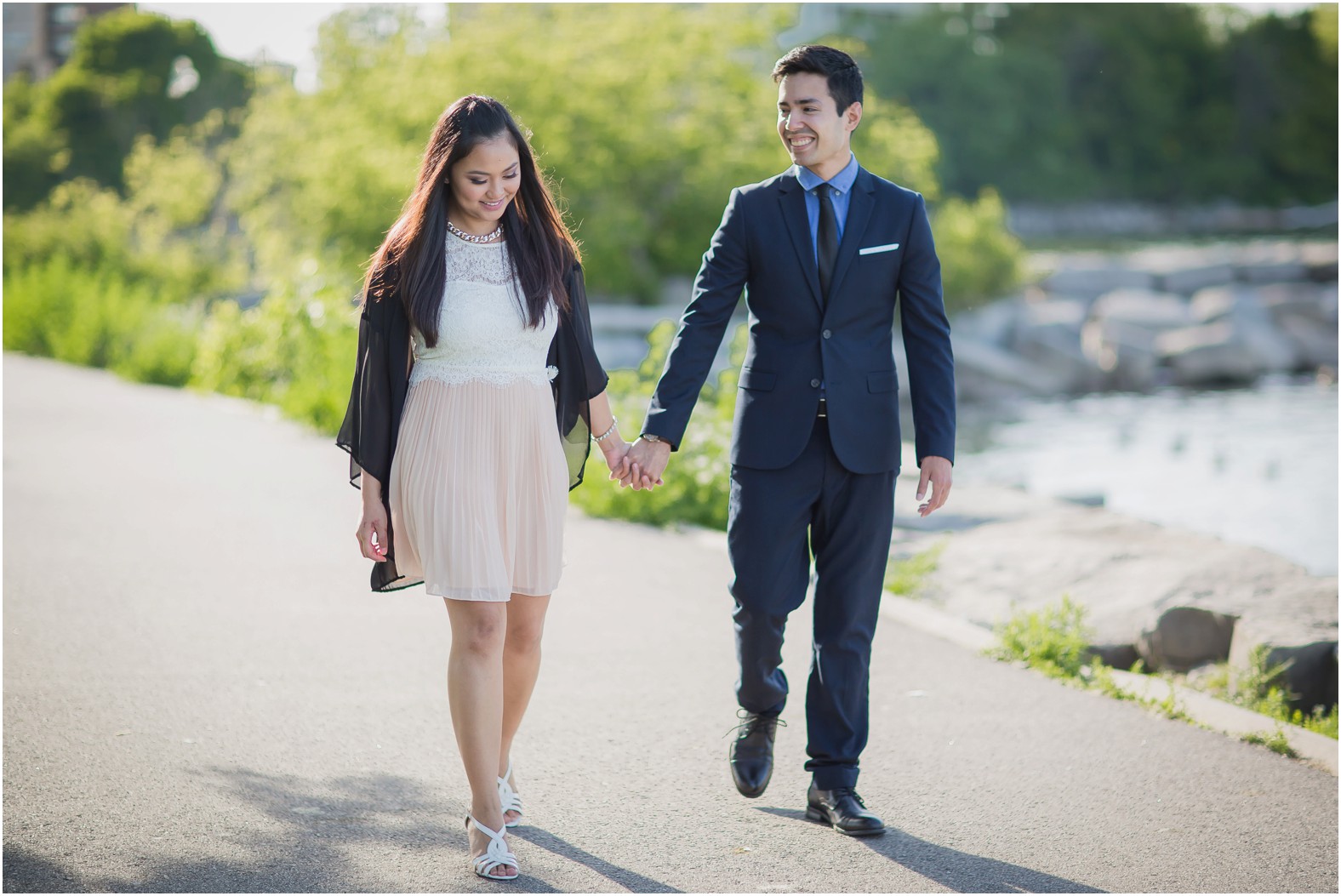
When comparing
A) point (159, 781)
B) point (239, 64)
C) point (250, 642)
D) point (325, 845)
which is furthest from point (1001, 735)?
point (239, 64)

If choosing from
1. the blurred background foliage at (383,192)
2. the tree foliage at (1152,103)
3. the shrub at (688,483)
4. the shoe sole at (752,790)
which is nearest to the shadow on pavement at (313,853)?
the shoe sole at (752,790)

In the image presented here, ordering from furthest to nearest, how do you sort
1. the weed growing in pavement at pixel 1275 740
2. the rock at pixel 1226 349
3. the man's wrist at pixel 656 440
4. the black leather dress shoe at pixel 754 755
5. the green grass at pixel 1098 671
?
the rock at pixel 1226 349
the green grass at pixel 1098 671
the weed growing in pavement at pixel 1275 740
the black leather dress shoe at pixel 754 755
the man's wrist at pixel 656 440

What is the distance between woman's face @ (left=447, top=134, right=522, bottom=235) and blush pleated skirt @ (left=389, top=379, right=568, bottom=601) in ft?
1.52

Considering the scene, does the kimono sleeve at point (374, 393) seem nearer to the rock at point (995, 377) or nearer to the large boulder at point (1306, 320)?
the rock at point (995, 377)

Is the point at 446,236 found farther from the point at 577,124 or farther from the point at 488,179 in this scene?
the point at 577,124

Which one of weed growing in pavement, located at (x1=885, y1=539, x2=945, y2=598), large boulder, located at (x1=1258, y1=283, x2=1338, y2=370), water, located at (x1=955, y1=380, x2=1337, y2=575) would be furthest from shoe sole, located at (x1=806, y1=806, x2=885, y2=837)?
large boulder, located at (x1=1258, y1=283, x2=1338, y2=370)

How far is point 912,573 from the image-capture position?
7.35m

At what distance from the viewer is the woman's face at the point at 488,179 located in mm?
3609

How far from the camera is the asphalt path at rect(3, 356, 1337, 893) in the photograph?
3748mm

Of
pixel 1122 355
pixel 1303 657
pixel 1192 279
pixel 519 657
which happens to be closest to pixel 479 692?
pixel 519 657

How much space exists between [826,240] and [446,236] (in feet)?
3.63

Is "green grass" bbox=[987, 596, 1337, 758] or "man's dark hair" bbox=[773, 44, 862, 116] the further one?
"green grass" bbox=[987, 596, 1337, 758]

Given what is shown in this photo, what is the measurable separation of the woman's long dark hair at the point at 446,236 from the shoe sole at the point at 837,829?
1.65 metres

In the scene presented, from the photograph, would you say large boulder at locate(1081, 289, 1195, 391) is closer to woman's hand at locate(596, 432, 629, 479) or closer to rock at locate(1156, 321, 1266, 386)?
rock at locate(1156, 321, 1266, 386)
